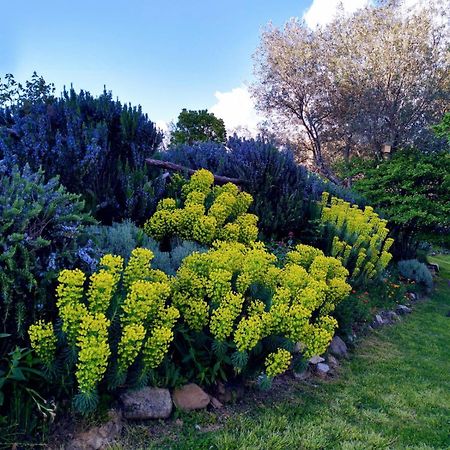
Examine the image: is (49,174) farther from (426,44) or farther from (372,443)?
(426,44)

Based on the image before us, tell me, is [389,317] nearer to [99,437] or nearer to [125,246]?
[125,246]

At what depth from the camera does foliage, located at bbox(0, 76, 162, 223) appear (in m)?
4.46

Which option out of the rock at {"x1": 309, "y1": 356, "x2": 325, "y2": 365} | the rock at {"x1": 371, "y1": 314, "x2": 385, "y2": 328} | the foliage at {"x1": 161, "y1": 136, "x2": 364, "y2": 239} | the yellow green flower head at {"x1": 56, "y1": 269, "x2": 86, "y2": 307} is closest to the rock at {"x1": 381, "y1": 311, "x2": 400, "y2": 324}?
the rock at {"x1": 371, "y1": 314, "x2": 385, "y2": 328}

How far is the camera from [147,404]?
2670 mm

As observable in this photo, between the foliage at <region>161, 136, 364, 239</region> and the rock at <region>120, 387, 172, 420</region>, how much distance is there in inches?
147

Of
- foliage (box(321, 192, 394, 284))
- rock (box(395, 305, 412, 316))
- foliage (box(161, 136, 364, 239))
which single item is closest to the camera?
foliage (box(321, 192, 394, 284))


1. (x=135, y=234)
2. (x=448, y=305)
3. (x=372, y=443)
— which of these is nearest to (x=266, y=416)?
(x=372, y=443)

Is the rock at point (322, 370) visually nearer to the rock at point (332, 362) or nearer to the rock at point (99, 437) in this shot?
the rock at point (332, 362)

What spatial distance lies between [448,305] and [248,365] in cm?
595

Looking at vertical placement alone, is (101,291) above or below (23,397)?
above

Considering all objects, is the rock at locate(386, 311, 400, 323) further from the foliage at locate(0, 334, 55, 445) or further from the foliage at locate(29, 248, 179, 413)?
the foliage at locate(0, 334, 55, 445)

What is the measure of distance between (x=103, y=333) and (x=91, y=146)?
266 cm

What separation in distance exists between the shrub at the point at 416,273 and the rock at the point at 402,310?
5.80ft

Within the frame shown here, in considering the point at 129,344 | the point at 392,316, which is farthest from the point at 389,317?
the point at 129,344
